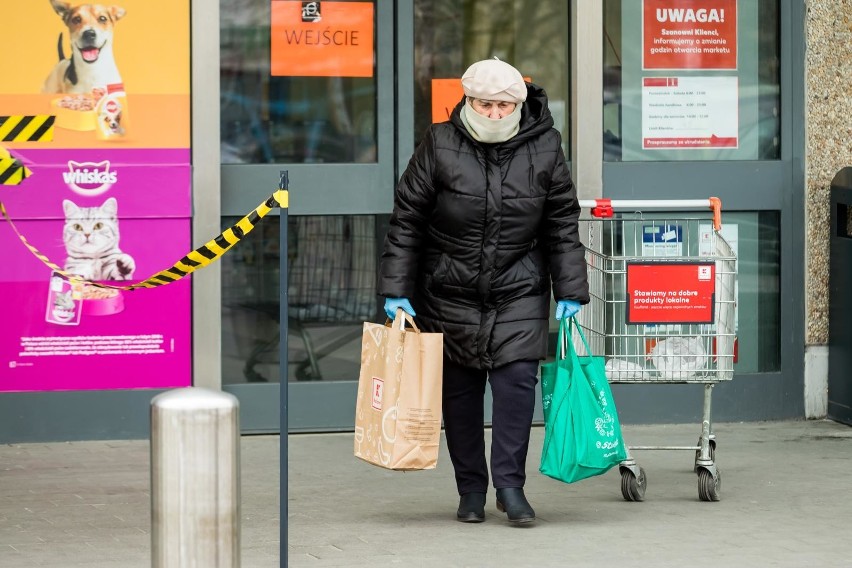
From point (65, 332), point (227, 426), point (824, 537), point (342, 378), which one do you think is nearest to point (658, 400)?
point (342, 378)

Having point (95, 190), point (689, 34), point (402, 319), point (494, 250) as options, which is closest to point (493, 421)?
point (402, 319)

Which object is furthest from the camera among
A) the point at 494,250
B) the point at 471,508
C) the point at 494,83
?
the point at 471,508

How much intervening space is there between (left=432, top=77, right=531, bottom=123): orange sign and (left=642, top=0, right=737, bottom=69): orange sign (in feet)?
3.72

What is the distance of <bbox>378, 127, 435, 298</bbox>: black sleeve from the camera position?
21.1ft

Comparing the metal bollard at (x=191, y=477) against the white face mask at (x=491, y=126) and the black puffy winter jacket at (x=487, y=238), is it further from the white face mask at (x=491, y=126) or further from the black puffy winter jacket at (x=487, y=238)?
the white face mask at (x=491, y=126)

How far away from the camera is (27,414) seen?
8234 millimetres

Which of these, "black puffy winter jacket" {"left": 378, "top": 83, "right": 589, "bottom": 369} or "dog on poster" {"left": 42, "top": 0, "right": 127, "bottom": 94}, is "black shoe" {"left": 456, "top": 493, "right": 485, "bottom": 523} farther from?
"dog on poster" {"left": 42, "top": 0, "right": 127, "bottom": 94}

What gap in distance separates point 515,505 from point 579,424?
436mm

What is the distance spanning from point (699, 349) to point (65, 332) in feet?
11.3

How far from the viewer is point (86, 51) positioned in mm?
8180

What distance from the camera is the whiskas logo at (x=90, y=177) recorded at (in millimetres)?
8188

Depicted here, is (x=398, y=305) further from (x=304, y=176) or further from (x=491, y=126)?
(x=304, y=176)

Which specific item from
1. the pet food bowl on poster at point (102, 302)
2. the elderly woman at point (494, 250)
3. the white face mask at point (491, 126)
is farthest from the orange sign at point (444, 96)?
the white face mask at point (491, 126)

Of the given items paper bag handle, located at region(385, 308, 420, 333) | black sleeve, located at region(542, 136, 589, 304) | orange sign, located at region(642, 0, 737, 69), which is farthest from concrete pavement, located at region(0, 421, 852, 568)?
orange sign, located at region(642, 0, 737, 69)
